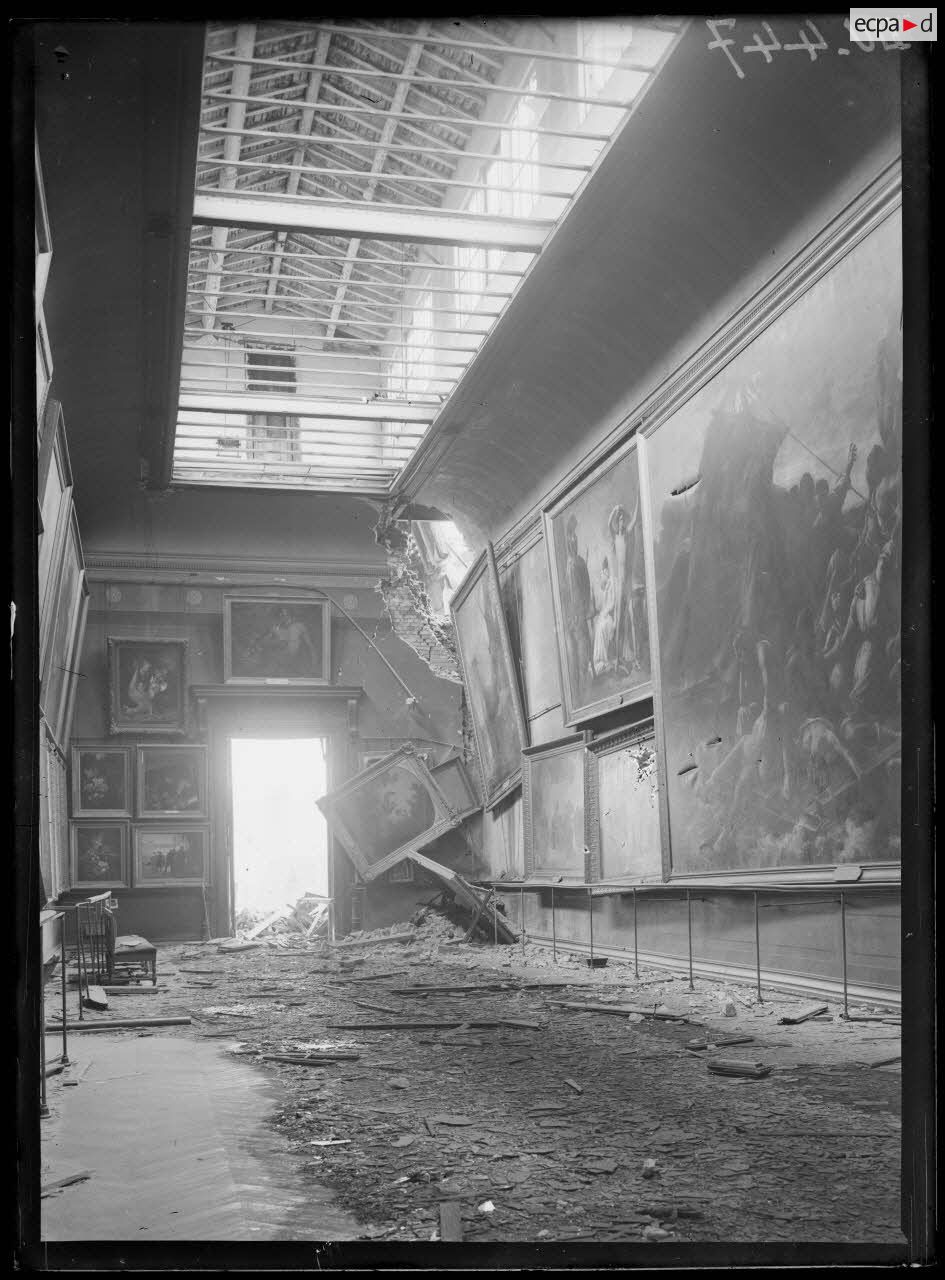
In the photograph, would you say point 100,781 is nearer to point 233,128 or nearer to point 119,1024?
point 233,128

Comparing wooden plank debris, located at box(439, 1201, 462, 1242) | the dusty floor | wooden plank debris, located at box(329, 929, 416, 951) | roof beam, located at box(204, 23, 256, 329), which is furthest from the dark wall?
roof beam, located at box(204, 23, 256, 329)

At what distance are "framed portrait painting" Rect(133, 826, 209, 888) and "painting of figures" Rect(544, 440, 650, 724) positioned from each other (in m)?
8.54

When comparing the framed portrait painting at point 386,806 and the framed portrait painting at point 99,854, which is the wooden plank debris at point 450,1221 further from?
the framed portrait painting at point 99,854

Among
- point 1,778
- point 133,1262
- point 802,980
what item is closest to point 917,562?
point 1,778

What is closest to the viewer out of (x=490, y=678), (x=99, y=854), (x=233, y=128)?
(x=233, y=128)

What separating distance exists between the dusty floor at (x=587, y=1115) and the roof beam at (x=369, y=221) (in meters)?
6.55

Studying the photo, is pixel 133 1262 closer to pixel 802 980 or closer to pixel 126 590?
pixel 802 980

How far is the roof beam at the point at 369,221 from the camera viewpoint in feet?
34.8

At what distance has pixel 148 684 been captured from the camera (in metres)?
20.6

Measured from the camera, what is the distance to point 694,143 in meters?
9.12

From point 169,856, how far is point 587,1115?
1566cm

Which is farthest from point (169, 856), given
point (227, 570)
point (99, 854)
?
point (227, 570)

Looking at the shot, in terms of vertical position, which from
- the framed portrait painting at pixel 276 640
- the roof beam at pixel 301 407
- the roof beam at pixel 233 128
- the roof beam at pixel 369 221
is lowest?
the framed portrait painting at pixel 276 640

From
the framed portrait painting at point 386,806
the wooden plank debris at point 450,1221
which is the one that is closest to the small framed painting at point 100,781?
the framed portrait painting at point 386,806
